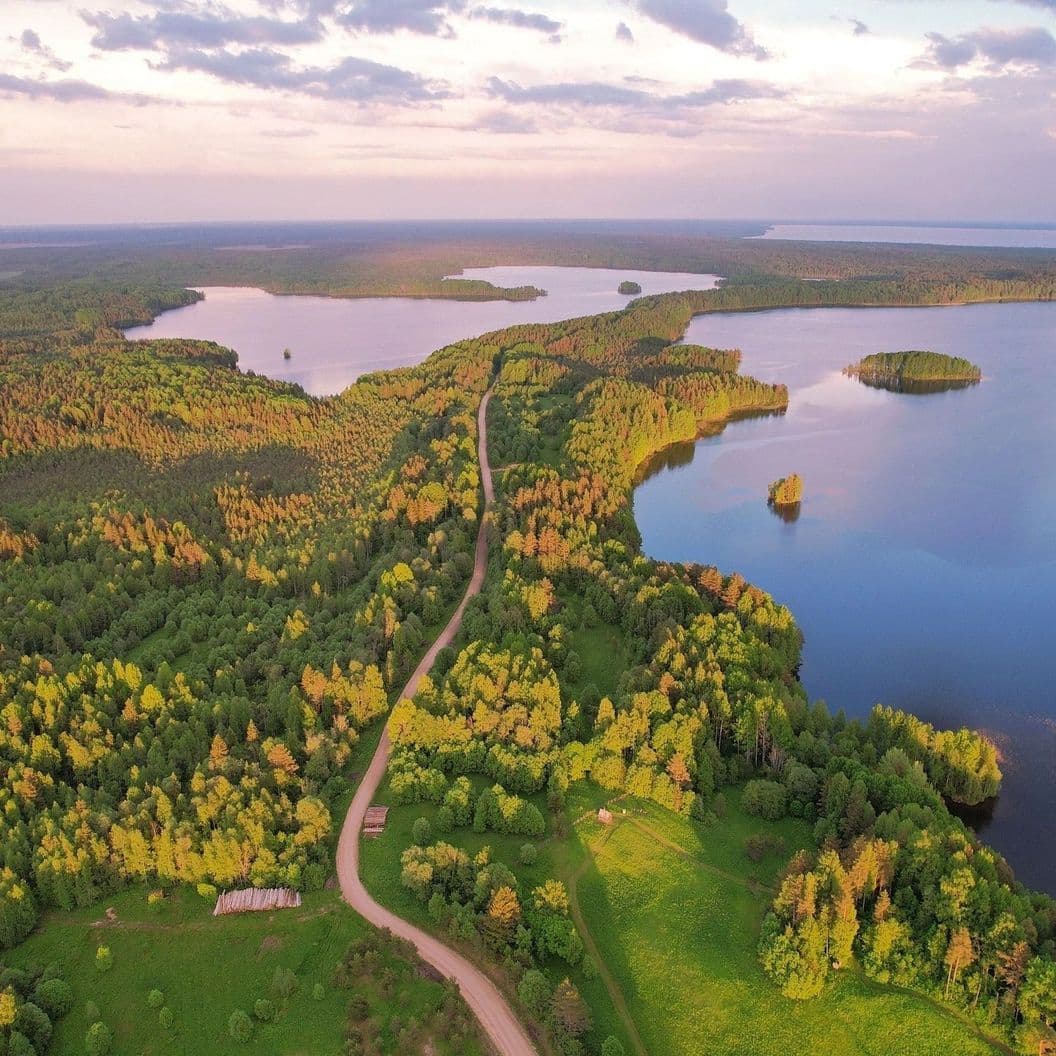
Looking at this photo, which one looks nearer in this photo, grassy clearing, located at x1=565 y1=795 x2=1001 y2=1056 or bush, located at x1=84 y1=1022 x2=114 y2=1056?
grassy clearing, located at x1=565 y1=795 x2=1001 y2=1056

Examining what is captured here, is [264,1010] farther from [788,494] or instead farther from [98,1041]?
[788,494]

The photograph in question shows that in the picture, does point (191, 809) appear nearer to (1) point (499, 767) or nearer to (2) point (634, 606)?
(1) point (499, 767)

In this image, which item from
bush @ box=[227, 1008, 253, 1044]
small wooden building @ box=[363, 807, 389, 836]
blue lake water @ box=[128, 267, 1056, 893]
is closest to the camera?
bush @ box=[227, 1008, 253, 1044]

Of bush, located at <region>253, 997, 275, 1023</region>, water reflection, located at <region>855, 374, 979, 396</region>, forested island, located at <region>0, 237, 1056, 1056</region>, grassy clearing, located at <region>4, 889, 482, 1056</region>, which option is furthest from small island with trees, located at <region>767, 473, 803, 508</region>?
bush, located at <region>253, 997, 275, 1023</region>

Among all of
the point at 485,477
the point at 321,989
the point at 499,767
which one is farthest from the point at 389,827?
the point at 485,477

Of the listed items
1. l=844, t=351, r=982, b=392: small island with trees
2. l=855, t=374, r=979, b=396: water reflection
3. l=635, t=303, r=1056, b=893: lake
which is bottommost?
l=635, t=303, r=1056, b=893: lake

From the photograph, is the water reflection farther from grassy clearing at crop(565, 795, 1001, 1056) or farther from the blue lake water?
grassy clearing at crop(565, 795, 1001, 1056)

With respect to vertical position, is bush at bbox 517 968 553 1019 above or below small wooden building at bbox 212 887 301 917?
above
